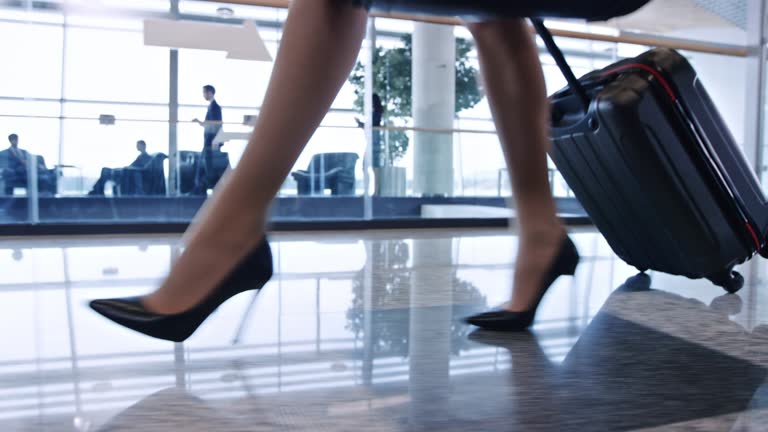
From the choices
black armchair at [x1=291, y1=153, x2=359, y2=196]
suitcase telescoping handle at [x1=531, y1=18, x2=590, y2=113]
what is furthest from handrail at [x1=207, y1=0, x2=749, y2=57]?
suitcase telescoping handle at [x1=531, y1=18, x2=590, y2=113]

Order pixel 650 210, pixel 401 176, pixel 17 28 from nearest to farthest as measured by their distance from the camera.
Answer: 1. pixel 650 210
2. pixel 17 28
3. pixel 401 176

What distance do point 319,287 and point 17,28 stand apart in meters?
2.89

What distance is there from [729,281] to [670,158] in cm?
36

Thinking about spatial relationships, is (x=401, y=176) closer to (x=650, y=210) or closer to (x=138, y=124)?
(x=138, y=124)

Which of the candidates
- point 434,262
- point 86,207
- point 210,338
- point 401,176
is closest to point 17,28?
point 86,207

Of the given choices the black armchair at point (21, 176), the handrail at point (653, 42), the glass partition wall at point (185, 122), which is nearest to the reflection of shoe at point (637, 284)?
the glass partition wall at point (185, 122)

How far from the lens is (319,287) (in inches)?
52.5

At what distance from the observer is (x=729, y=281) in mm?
1272

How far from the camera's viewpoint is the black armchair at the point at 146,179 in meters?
3.47

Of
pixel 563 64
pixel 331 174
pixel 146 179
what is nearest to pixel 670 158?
pixel 563 64

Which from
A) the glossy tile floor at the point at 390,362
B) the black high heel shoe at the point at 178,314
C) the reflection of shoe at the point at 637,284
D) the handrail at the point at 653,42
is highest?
the handrail at the point at 653,42

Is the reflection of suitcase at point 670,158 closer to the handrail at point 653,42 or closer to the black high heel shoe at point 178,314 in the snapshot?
the black high heel shoe at point 178,314

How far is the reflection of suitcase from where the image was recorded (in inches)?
42.7

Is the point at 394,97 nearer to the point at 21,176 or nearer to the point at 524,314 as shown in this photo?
the point at 21,176
